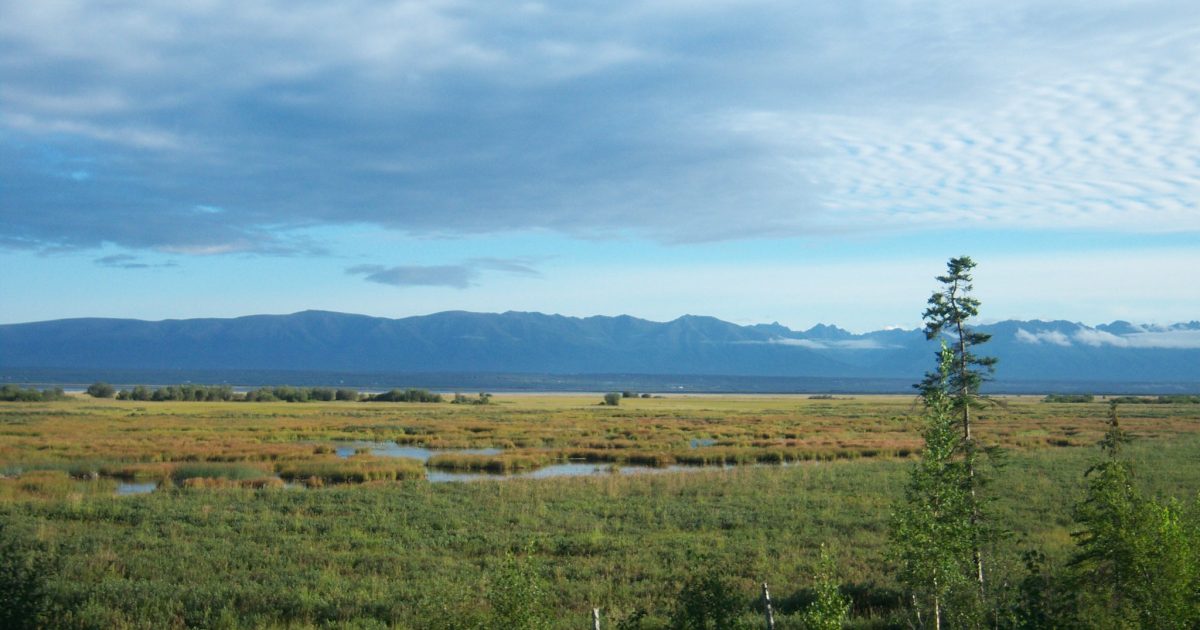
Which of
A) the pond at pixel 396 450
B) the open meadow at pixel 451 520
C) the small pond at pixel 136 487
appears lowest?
the pond at pixel 396 450

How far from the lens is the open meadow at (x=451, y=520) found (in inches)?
522

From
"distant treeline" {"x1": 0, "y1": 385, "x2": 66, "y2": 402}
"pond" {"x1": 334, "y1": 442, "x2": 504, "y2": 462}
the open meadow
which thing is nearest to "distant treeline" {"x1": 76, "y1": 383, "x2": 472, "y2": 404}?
"distant treeline" {"x1": 0, "y1": 385, "x2": 66, "y2": 402}

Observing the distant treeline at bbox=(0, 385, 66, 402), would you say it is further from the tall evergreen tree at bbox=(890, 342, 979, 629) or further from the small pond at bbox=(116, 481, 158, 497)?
the tall evergreen tree at bbox=(890, 342, 979, 629)

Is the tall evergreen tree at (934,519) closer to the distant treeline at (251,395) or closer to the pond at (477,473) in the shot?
the pond at (477,473)

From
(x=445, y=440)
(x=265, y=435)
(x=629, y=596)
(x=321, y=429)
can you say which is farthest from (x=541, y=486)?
(x=321, y=429)

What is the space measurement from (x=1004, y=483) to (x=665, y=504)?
1256cm

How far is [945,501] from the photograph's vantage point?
8.49 m

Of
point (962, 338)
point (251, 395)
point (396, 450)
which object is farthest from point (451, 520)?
point (251, 395)

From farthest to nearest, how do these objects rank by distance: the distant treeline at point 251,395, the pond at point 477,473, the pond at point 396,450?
the distant treeline at point 251,395, the pond at point 396,450, the pond at point 477,473

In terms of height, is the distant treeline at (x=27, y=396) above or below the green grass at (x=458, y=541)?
above

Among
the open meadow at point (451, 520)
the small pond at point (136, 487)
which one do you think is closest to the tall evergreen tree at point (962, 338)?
the open meadow at point (451, 520)

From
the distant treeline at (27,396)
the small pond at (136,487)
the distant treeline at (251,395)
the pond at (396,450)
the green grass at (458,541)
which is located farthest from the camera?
the distant treeline at (251,395)

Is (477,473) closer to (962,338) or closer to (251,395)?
(962,338)

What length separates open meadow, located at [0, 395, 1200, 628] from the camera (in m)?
13.3
